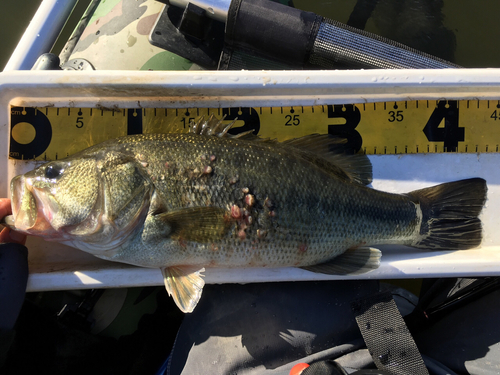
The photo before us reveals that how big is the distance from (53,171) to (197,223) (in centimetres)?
79

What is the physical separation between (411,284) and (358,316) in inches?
56.6

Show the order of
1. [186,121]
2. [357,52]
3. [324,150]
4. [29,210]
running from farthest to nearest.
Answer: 1. [357,52]
2. [186,121]
3. [324,150]
4. [29,210]

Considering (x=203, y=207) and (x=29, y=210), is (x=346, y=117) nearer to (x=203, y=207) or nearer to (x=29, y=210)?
(x=203, y=207)

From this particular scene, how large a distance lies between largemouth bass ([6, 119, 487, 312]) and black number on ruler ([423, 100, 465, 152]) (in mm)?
632

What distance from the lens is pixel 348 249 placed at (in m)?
1.87

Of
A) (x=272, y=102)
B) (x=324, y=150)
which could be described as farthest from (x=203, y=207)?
(x=272, y=102)

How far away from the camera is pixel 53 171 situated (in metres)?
1.63

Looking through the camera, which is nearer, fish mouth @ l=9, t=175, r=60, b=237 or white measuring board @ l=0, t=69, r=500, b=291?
fish mouth @ l=9, t=175, r=60, b=237

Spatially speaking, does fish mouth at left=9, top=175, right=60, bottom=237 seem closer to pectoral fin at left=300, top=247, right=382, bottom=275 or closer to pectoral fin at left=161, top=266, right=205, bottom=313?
pectoral fin at left=161, top=266, right=205, bottom=313

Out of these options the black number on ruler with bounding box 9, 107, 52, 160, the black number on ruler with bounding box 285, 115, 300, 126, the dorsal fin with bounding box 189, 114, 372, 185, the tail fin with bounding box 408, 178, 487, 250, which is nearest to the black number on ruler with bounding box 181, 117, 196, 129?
the dorsal fin with bounding box 189, 114, 372, 185

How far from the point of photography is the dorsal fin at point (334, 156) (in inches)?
74.9

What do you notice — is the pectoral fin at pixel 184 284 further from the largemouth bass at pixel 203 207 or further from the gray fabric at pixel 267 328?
the gray fabric at pixel 267 328

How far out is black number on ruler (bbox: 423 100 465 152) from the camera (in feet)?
6.98

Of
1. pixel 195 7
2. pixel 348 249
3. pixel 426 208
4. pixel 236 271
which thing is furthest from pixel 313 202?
pixel 195 7
